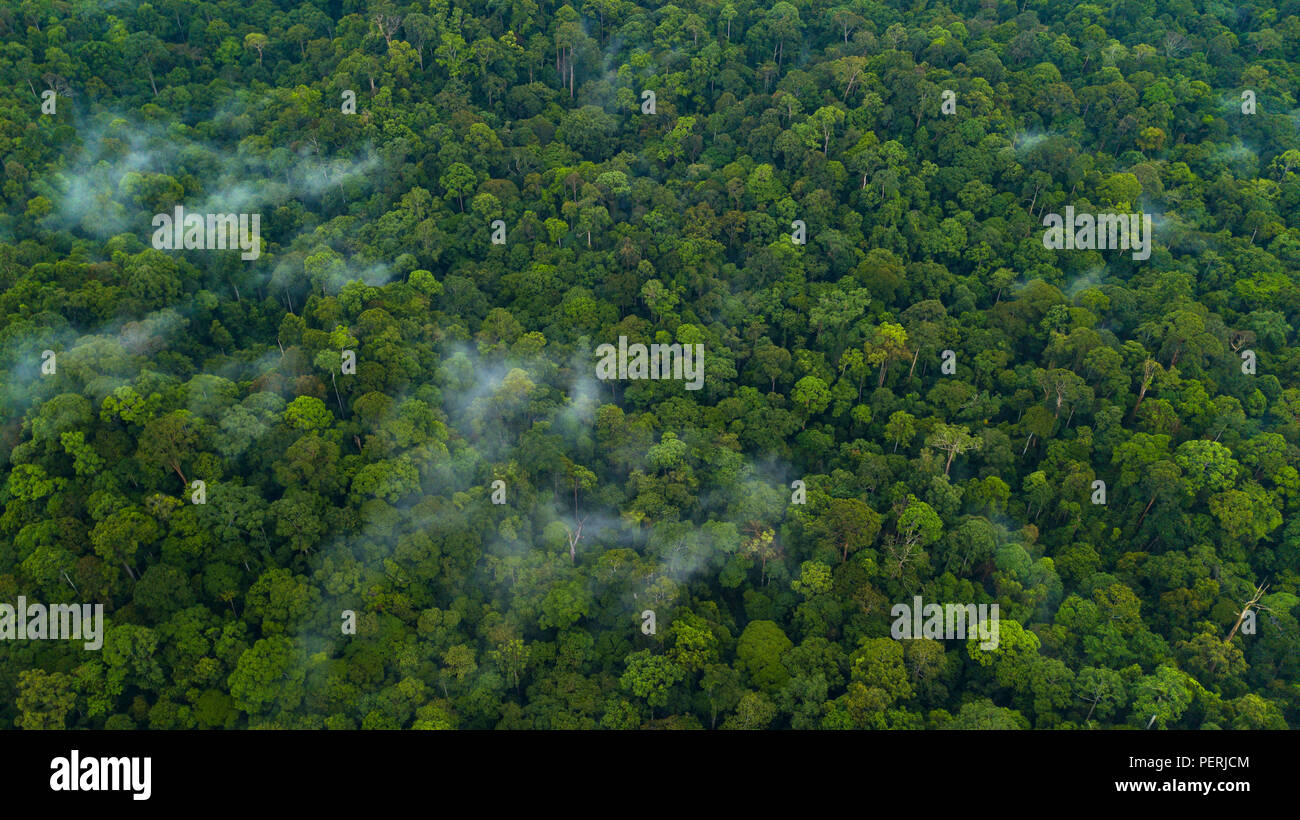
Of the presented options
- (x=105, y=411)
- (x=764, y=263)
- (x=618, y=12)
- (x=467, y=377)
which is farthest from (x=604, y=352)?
(x=618, y=12)

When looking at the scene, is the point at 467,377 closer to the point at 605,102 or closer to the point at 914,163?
the point at 605,102

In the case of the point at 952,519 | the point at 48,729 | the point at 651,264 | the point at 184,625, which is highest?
the point at 651,264

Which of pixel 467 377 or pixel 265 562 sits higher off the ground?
pixel 467 377

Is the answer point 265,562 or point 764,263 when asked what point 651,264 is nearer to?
point 764,263

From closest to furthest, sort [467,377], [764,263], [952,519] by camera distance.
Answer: [952,519] → [467,377] → [764,263]

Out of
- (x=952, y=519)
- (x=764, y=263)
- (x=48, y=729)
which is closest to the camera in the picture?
(x=48, y=729)

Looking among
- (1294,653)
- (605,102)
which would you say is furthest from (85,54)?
(1294,653)

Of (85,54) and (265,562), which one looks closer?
(265,562)
